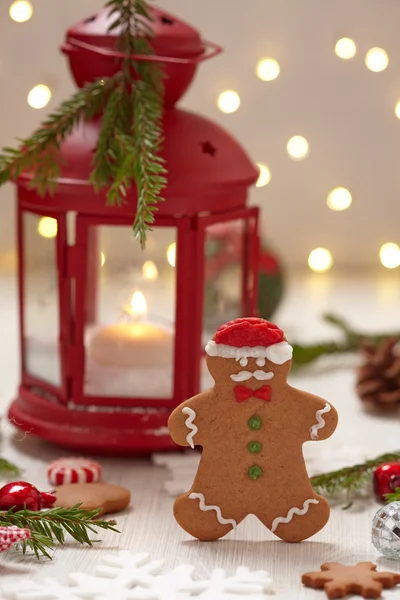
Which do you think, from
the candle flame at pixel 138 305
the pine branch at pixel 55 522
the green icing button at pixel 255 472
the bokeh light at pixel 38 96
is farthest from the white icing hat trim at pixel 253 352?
the bokeh light at pixel 38 96

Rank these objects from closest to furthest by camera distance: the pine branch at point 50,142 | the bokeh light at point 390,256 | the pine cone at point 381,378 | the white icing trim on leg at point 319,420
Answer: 1. the white icing trim on leg at point 319,420
2. the pine branch at point 50,142
3. the pine cone at point 381,378
4. the bokeh light at point 390,256

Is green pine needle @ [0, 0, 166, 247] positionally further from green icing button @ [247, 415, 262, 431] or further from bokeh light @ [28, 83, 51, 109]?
green icing button @ [247, 415, 262, 431]

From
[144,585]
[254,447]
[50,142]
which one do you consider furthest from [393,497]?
[50,142]

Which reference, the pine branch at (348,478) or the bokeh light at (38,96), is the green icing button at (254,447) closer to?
the pine branch at (348,478)

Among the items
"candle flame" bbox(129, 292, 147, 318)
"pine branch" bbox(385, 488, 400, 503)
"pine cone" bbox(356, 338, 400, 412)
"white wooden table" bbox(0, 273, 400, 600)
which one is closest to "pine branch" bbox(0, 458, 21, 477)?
"white wooden table" bbox(0, 273, 400, 600)

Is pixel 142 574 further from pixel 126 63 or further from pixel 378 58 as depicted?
pixel 378 58

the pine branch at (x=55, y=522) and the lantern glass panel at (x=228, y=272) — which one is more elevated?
the lantern glass panel at (x=228, y=272)
